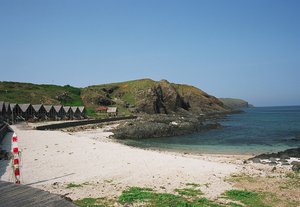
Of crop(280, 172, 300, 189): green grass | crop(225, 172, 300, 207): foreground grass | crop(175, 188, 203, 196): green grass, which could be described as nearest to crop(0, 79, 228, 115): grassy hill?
crop(280, 172, 300, 189): green grass

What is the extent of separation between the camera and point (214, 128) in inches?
2751

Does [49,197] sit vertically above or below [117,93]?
below

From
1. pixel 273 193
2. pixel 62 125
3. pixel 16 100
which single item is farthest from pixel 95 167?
pixel 16 100

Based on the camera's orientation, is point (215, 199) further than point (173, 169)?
No

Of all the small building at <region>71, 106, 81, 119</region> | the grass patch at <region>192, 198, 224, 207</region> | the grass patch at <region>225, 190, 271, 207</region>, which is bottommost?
the grass patch at <region>225, 190, 271, 207</region>

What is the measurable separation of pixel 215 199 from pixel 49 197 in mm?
8160

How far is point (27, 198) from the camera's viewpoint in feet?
24.2

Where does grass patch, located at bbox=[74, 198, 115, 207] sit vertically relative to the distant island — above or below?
below

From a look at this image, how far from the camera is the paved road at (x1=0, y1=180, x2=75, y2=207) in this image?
6.80m

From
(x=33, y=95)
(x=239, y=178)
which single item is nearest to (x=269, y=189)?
(x=239, y=178)

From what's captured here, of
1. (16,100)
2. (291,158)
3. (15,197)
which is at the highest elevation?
(16,100)

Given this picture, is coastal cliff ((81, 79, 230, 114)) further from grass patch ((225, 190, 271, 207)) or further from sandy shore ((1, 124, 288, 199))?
grass patch ((225, 190, 271, 207))

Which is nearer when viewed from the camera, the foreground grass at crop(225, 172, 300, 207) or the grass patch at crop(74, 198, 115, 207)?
the grass patch at crop(74, 198, 115, 207)

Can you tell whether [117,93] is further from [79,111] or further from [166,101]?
[79,111]
